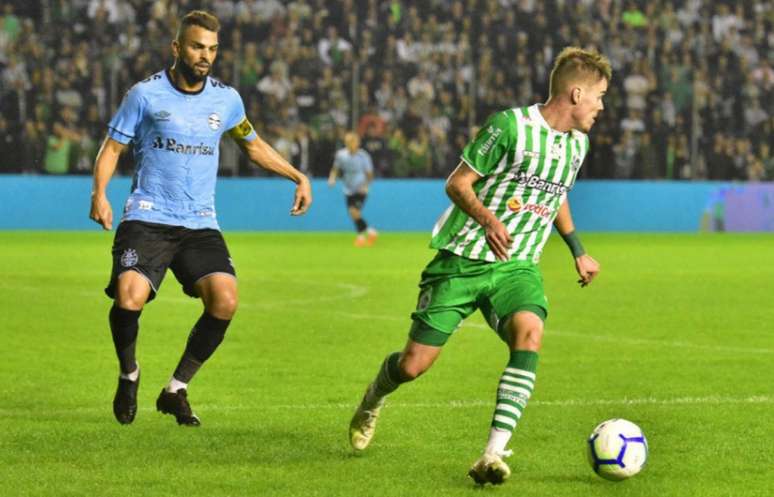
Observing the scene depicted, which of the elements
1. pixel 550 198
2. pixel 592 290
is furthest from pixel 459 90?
pixel 550 198

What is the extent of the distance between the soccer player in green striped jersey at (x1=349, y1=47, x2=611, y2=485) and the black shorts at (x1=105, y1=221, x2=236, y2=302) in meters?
1.50

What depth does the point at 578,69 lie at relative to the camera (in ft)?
21.6

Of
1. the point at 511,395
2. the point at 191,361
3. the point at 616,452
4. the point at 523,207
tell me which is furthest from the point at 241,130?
the point at 616,452

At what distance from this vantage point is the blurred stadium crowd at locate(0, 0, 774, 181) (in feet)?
95.8

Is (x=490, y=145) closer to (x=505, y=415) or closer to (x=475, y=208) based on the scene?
(x=475, y=208)

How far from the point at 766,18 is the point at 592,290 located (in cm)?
1988

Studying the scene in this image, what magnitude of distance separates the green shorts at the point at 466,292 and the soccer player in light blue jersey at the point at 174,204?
163 centimetres

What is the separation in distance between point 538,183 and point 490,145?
28cm

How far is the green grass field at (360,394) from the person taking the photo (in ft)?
21.2

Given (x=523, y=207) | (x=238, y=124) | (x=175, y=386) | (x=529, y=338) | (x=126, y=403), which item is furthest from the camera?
(x=238, y=124)

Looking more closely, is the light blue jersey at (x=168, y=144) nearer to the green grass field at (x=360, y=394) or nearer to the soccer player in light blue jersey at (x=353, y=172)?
the green grass field at (x=360, y=394)

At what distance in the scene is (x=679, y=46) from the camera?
3422 cm

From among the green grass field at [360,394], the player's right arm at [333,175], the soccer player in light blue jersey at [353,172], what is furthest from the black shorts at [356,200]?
the green grass field at [360,394]

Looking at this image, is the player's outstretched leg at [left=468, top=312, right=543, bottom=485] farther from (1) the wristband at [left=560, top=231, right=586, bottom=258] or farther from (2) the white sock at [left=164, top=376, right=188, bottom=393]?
(2) the white sock at [left=164, top=376, right=188, bottom=393]
